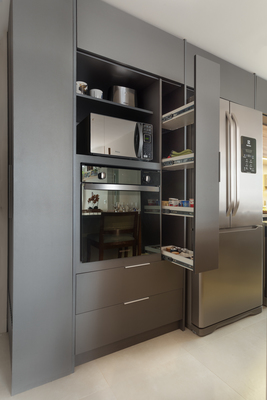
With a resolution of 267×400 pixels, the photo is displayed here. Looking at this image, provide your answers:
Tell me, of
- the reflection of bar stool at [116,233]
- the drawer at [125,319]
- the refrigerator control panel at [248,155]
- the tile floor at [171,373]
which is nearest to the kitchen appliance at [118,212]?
the reflection of bar stool at [116,233]

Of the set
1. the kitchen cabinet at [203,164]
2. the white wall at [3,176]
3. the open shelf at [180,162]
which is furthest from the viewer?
the white wall at [3,176]

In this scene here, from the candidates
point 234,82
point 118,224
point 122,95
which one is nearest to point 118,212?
point 118,224

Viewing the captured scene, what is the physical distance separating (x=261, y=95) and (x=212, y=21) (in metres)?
1.16

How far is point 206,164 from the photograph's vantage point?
1602mm

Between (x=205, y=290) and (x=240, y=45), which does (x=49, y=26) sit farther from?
(x=205, y=290)

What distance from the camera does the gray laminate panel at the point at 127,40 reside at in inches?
62.5

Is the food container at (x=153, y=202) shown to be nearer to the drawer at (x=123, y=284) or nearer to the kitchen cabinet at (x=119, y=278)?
the kitchen cabinet at (x=119, y=278)

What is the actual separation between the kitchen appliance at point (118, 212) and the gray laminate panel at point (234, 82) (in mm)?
1208

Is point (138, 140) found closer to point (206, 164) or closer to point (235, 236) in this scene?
point (206, 164)

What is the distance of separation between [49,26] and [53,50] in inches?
5.4

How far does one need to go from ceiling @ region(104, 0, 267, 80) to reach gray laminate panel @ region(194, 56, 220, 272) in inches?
18.5

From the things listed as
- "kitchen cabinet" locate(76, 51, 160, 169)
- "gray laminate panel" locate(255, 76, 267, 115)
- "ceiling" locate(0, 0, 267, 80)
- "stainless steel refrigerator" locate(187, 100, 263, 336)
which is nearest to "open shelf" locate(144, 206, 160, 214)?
"kitchen cabinet" locate(76, 51, 160, 169)

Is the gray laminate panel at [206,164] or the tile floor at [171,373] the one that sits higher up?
the gray laminate panel at [206,164]

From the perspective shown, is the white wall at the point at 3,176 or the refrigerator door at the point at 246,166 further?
the refrigerator door at the point at 246,166
